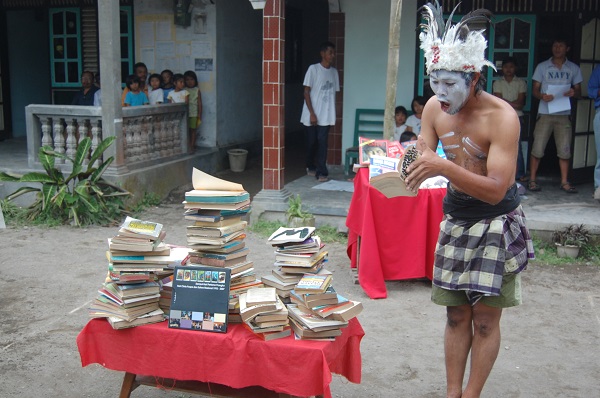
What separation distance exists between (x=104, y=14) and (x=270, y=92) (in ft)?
8.07

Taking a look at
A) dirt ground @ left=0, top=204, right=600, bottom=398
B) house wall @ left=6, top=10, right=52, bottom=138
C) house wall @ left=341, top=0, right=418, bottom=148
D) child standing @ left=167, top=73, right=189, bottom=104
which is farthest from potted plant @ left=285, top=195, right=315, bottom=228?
house wall @ left=6, top=10, right=52, bottom=138

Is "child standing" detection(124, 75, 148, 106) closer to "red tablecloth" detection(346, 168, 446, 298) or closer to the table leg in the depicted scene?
"red tablecloth" detection(346, 168, 446, 298)

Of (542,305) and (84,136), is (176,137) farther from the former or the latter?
(542,305)

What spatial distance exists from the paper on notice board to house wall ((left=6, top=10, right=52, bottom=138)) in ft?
30.0

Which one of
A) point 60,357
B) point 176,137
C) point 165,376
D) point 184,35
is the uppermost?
point 184,35

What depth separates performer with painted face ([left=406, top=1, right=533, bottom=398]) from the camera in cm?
336

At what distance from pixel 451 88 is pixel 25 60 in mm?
11879

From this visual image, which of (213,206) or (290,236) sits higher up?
(213,206)

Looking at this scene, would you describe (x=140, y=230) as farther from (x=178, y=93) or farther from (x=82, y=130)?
(x=178, y=93)

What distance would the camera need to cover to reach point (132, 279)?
3.62 metres

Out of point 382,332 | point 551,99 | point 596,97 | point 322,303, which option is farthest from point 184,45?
point 322,303

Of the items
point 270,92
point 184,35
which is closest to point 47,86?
point 184,35

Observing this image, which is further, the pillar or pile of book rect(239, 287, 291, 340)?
the pillar

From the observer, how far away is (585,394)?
430 centimetres
